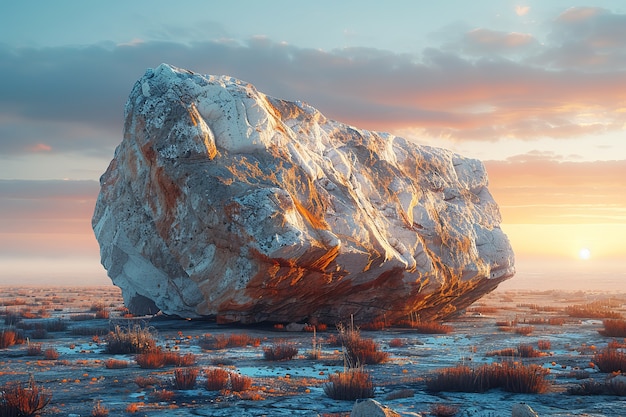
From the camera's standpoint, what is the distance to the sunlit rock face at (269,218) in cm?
1753

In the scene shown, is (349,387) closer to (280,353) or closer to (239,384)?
(239,384)

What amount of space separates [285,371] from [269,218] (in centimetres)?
504

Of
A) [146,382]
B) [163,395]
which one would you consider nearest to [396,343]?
[146,382]

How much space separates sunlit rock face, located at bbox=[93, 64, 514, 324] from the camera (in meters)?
17.5

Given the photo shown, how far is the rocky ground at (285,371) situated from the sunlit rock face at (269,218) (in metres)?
1.40

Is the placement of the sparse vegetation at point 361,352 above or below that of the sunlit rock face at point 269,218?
below

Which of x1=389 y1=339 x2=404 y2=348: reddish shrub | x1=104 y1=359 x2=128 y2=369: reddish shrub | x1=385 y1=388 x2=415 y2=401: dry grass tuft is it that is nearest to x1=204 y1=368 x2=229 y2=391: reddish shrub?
x1=385 y1=388 x2=415 y2=401: dry grass tuft

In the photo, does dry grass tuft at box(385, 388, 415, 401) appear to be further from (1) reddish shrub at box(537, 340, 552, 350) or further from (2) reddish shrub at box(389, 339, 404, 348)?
(1) reddish shrub at box(537, 340, 552, 350)

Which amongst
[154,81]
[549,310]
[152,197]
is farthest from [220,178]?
[549,310]

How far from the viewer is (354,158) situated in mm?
22672

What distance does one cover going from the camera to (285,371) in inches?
508

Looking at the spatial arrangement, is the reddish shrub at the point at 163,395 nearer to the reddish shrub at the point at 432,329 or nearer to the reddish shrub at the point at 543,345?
the reddish shrub at the point at 543,345

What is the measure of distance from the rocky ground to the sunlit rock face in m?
1.40

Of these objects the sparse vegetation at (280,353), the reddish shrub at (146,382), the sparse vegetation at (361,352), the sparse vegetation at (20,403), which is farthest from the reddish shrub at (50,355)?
the sparse vegetation at (361,352)
